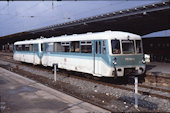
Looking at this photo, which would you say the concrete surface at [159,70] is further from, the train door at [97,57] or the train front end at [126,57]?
the train door at [97,57]

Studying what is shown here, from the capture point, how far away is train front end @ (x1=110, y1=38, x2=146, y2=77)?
10625 mm

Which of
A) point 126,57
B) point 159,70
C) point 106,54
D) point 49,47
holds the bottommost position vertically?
point 159,70

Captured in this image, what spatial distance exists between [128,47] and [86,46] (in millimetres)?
2646

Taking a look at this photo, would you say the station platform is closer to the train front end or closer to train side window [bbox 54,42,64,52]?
the train front end

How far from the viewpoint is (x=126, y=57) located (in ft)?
35.8

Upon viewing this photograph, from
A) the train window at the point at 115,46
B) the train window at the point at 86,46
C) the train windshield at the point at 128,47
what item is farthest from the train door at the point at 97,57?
the train windshield at the point at 128,47

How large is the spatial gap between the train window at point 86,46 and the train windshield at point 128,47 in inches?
81.4

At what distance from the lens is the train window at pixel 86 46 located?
12.0m

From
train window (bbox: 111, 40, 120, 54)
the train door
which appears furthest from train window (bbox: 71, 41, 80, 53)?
train window (bbox: 111, 40, 120, 54)

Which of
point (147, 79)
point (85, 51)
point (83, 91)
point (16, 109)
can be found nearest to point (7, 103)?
point (16, 109)

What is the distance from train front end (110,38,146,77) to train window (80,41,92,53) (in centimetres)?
170

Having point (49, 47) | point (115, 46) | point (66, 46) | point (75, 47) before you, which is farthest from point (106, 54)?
point (49, 47)

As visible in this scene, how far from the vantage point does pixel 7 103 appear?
7.60 metres

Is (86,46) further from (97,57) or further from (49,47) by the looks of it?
(49,47)
